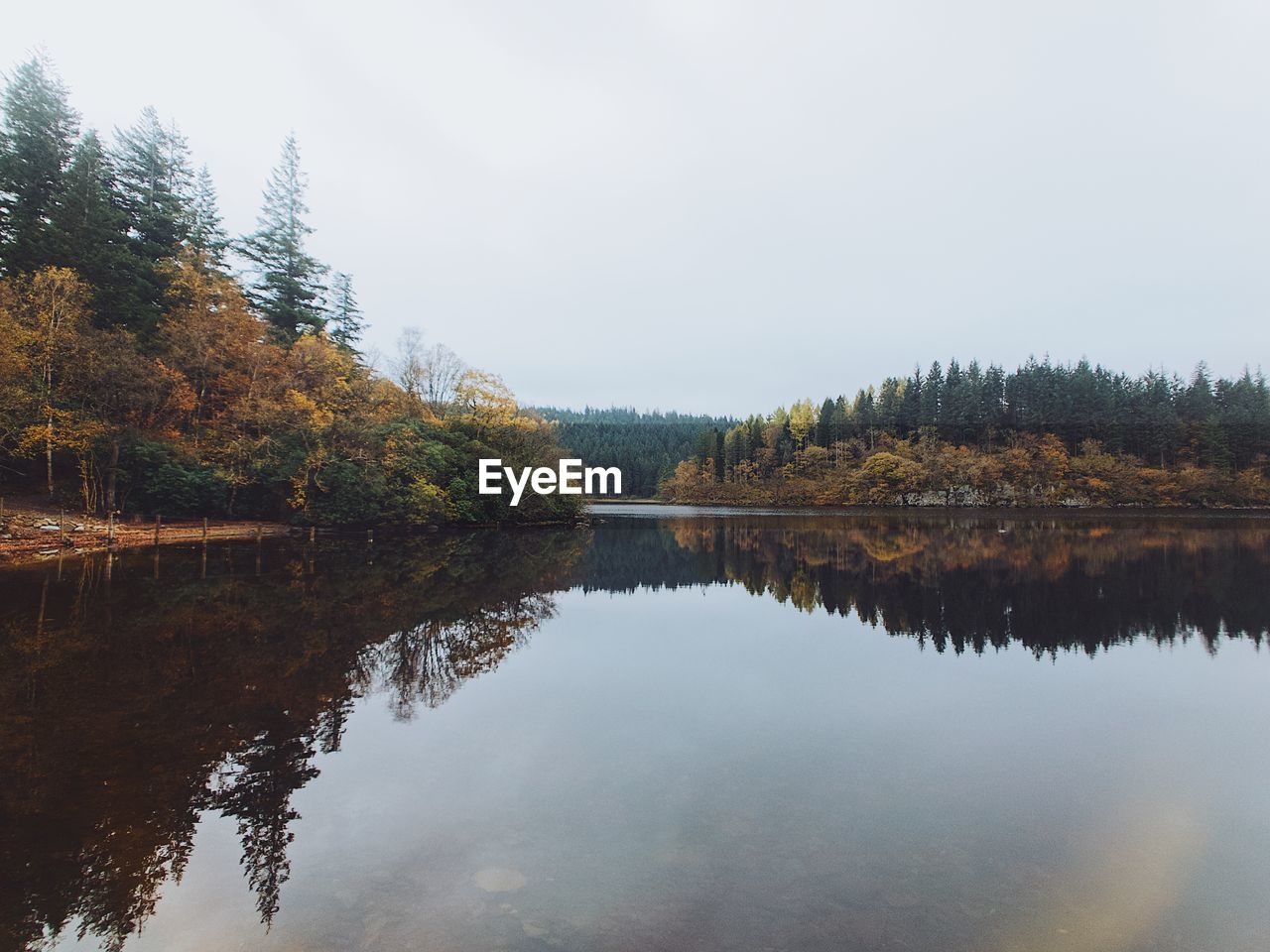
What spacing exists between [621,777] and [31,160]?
4349cm

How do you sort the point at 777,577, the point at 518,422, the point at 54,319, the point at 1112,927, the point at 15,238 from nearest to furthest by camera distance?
1. the point at 1112,927
2. the point at 777,577
3. the point at 54,319
4. the point at 15,238
5. the point at 518,422

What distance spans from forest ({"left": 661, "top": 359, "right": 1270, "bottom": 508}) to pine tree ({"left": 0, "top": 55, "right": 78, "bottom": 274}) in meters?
76.2

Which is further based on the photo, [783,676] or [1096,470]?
[1096,470]

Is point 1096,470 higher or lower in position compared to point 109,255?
lower

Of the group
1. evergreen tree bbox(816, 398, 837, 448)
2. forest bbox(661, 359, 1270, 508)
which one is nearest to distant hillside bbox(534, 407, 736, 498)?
evergreen tree bbox(816, 398, 837, 448)

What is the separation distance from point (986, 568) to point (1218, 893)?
18570mm

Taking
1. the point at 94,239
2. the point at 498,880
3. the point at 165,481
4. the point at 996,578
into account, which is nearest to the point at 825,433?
the point at 996,578

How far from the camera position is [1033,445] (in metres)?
77.6

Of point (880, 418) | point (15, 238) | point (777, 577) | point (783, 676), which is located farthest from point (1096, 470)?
point (15, 238)

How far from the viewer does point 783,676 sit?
9.12 meters

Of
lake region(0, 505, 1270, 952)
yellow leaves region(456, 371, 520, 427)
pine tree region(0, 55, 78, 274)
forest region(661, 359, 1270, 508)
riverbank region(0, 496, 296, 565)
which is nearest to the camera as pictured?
lake region(0, 505, 1270, 952)

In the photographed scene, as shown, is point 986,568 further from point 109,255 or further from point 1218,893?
point 109,255

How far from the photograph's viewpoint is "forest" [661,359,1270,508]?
72562 millimetres

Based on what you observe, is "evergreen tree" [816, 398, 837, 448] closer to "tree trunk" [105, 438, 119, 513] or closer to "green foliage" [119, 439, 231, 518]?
"green foliage" [119, 439, 231, 518]
